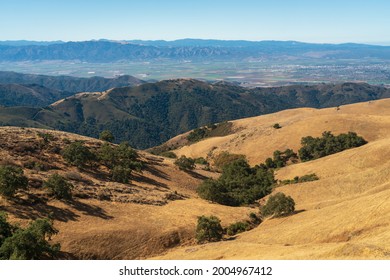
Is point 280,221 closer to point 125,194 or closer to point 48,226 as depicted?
point 125,194

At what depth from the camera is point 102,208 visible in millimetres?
39875

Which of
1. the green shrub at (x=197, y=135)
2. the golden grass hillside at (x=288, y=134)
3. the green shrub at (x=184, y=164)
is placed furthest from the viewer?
the green shrub at (x=197, y=135)

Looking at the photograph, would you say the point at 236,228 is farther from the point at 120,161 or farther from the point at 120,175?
the point at 120,161

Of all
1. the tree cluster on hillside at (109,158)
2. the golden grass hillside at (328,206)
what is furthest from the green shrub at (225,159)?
the tree cluster on hillside at (109,158)

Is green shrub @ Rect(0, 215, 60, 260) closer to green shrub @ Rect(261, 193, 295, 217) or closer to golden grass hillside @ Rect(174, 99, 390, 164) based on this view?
green shrub @ Rect(261, 193, 295, 217)

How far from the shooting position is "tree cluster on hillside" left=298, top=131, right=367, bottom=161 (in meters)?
83.2

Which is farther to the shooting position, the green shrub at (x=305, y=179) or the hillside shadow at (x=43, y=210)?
the green shrub at (x=305, y=179)

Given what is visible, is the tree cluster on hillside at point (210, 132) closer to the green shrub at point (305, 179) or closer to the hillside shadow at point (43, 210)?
the green shrub at point (305, 179)

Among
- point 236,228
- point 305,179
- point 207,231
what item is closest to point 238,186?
point 305,179

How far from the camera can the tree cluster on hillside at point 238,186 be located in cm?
5300

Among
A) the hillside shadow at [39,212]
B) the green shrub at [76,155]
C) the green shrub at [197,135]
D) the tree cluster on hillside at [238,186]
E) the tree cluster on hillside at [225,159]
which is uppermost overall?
the green shrub at [76,155]

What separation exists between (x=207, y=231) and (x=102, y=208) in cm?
1342

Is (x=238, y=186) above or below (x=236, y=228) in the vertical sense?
below

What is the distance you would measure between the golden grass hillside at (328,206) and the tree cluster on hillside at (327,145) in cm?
724
